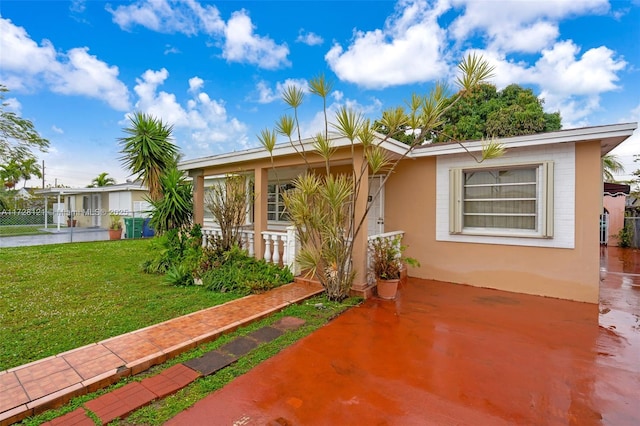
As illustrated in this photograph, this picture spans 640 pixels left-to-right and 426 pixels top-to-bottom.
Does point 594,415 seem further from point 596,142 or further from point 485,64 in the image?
point 596,142

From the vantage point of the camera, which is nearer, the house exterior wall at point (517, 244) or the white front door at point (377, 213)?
the house exterior wall at point (517, 244)

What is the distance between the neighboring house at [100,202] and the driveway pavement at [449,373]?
17.4m

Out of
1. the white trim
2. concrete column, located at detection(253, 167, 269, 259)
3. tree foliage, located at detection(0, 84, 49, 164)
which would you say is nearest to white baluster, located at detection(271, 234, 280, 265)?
concrete column, located at detection(253, 167, 269, 259)

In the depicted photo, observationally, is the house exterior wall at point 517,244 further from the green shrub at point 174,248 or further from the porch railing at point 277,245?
the green shrub at point 174,248

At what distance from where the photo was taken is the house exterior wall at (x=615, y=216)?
1280 cm

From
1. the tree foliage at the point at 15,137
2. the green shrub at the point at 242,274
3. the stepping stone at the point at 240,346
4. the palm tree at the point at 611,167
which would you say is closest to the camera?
the stepping stone at the point at 240,346

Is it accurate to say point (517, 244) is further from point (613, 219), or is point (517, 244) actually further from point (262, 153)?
point (613, 219)

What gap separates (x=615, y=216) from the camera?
13.1 m

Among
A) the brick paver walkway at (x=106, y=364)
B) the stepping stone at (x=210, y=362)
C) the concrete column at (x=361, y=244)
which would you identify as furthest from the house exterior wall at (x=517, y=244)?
the stepping stone at (x=210, y=362)

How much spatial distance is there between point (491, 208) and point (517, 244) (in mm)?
867

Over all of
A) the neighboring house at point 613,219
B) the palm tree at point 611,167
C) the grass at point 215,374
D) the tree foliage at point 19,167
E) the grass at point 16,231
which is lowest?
the grass at point 215,374

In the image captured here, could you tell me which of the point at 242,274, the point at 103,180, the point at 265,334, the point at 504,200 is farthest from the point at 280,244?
the point at 103,180

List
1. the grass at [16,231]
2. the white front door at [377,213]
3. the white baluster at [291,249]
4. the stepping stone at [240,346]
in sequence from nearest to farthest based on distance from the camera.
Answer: the stepping stone at [240,346] < the white baluster at [291,249] < the white front door at [377,213] < the grass at [16,231]

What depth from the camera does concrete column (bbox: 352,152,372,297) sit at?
5438 mm
